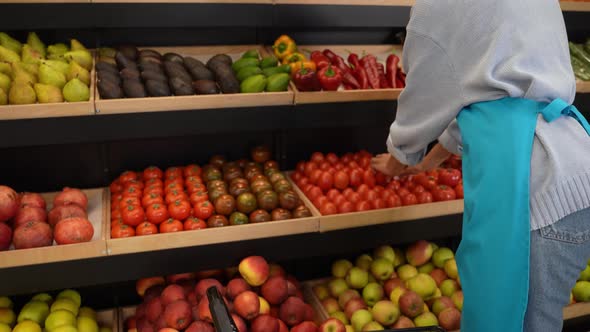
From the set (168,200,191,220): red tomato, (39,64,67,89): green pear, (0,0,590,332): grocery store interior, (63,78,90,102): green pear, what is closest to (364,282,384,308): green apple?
(0,0,590,332): grocery store interior

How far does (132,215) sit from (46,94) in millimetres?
588

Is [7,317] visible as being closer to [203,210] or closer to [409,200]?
[203,210]

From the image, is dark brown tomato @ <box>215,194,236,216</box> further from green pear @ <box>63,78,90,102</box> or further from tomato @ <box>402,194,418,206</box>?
tomato @ <box>402,194,418,206</box>

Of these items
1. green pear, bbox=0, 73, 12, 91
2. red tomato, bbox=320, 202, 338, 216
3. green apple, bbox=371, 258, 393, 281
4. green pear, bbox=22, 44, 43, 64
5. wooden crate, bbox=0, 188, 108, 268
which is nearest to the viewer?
wooden crate, bbox=0, 188, 108, 268

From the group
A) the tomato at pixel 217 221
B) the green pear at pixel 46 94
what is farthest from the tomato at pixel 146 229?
the green pear at pixel 46 94

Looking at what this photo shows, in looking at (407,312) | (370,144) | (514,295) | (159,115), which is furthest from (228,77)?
(514,295)

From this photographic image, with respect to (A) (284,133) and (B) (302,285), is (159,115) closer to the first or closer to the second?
(A) (284,133)

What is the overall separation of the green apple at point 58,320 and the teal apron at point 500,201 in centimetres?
153

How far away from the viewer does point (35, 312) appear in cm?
214

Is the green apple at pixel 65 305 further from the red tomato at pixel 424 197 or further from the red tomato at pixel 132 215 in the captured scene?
the red tomato at pixel 424 197

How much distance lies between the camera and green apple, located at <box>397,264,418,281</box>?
263 cm

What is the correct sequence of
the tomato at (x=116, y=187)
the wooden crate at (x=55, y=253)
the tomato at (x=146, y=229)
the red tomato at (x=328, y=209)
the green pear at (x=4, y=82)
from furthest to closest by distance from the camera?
the tomato at (x=116, y=187), the red tomato at (x=328, y=209), the tomato at (x=146, y=229), the green pear at (x=4, y=82), the wooden crate at (x=55, y=253)

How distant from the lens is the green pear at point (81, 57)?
7.63 ft

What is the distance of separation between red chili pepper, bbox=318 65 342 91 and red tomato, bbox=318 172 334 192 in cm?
43
